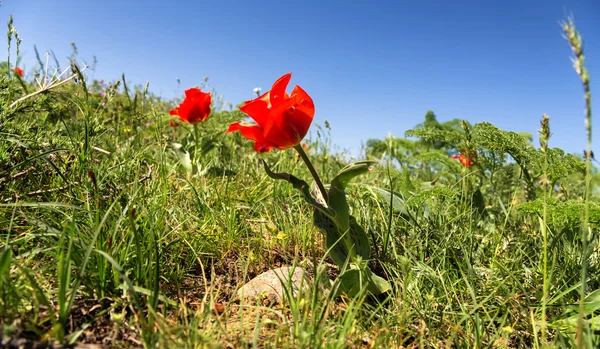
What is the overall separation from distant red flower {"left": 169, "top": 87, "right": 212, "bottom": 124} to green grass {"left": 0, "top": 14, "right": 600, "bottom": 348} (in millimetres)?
591

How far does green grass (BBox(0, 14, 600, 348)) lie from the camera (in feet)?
3.16

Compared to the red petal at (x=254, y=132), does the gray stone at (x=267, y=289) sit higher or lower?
lower

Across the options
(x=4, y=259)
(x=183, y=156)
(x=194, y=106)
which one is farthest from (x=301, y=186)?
(x=183, y=156)

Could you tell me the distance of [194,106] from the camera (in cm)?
280

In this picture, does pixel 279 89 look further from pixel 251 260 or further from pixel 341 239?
pixel 251 260

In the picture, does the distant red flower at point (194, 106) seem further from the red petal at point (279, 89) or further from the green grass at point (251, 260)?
the red petal at point (279, 89)

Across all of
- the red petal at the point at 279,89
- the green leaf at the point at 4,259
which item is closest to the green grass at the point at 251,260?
the green leaf at the point at 4,259

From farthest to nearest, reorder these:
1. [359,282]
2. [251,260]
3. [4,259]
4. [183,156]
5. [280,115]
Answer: [183,156]
[251,260]
[359,282]
[280,115]
[4,259]

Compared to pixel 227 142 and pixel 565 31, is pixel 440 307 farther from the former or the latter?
pixel 227 142

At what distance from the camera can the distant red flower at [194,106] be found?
278cm

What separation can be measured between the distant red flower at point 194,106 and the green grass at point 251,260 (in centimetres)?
59

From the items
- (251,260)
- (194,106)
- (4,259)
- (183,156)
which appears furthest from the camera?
(183,156)

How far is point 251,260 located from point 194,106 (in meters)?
1.63

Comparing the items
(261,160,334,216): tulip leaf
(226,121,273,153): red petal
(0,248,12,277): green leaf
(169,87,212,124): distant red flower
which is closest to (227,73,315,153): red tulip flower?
(226,121,273,153): red petal
